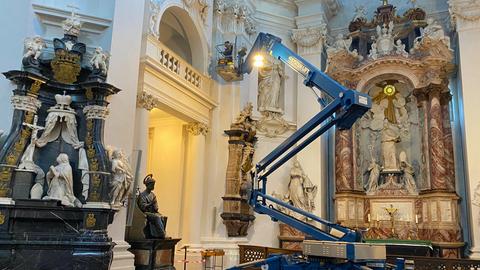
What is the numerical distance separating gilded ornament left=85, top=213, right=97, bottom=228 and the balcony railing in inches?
147

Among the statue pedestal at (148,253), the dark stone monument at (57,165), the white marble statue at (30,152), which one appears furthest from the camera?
the statue pedestal at (148,253)

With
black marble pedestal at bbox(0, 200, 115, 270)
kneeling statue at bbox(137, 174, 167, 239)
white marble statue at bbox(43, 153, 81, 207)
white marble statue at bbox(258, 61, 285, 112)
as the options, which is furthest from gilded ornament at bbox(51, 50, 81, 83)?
white marble statue at bbox(258, 61, 285, 112)

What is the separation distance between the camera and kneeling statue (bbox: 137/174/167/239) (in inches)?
327

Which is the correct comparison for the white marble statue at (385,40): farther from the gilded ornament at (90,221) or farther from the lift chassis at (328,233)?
the gilded ornament at (90,221)

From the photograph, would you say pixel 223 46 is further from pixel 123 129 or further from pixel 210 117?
pixel 123 129

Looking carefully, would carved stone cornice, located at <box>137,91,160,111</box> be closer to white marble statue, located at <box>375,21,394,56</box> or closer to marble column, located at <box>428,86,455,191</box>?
white marble statue, located at <box>375,21,394,56</box>

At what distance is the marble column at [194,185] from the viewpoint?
36.4ft

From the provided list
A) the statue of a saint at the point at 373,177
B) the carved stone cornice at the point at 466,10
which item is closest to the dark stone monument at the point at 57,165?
the statue of a saint at the point at 373,177

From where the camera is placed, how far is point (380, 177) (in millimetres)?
13078

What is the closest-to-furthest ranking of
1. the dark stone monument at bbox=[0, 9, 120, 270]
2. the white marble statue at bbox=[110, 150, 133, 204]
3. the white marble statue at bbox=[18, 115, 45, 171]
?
the dark stone monument at bbox=[0, 9, 120, 270] → the white marble statue at bbox=[18, 115, 45, 171] → the white marble statue at bbox=[110, 150, 133, 204]

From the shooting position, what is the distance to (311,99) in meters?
13.6

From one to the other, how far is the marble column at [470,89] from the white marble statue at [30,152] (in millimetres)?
9742

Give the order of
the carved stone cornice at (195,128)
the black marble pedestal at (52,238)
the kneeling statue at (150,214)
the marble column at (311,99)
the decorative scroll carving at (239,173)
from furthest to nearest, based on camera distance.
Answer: the marble column at (311,99), the carved stone cornice at (195,128), the decorative scroll carving at (239,173), the kneeling statue at (150,214), the black marble pedestal at (52,238)

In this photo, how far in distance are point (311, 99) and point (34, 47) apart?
8.49m
